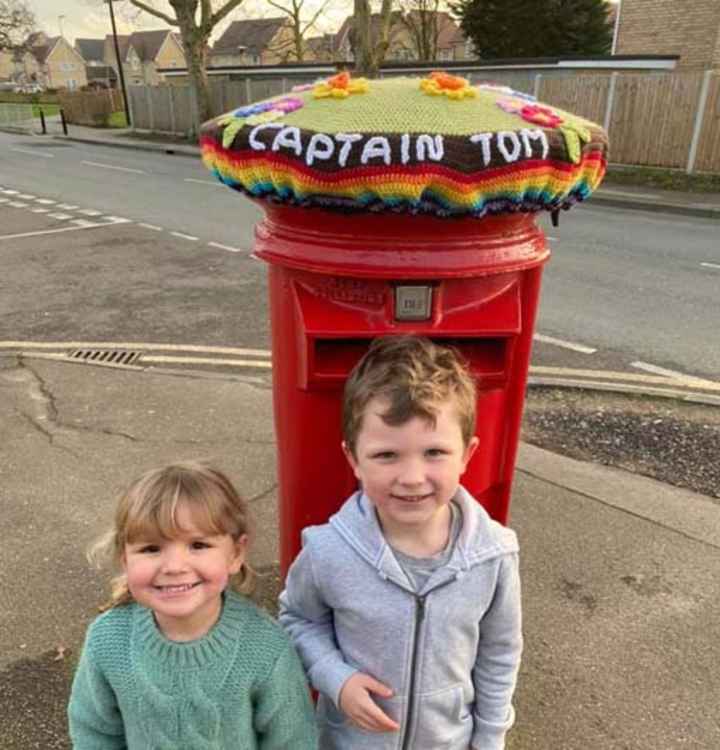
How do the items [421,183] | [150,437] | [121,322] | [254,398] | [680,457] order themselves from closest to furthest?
[421,183], [680,457], [150,437], [254,398], [121,322]

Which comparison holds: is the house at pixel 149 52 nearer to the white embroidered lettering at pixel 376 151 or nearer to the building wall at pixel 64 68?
the building wall at pixel 64 68

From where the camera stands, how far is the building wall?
84062 mm

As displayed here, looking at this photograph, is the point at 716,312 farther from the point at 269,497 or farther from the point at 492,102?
the point at 492,102

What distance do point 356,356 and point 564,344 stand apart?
3.83 metres

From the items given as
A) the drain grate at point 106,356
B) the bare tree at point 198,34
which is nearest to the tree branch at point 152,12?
the bare tree at point 198,34

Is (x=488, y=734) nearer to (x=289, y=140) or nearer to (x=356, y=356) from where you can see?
(x=356, y=356)

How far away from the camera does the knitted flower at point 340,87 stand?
4.89 feet

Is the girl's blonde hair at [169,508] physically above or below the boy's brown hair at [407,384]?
below

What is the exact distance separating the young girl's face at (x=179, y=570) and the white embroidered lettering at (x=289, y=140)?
25.9 inches

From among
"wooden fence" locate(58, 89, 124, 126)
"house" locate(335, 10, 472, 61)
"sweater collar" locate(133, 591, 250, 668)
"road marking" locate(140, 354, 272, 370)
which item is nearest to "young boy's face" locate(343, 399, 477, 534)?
"sweater collar" locate(133, 591, 250, 668)

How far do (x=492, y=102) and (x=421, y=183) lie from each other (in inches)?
13.9

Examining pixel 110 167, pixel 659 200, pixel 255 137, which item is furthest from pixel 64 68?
pixel 255 137

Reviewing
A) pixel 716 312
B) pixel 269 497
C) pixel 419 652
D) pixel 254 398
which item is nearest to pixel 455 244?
pixel 419 652

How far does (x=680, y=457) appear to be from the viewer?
11.5ft
